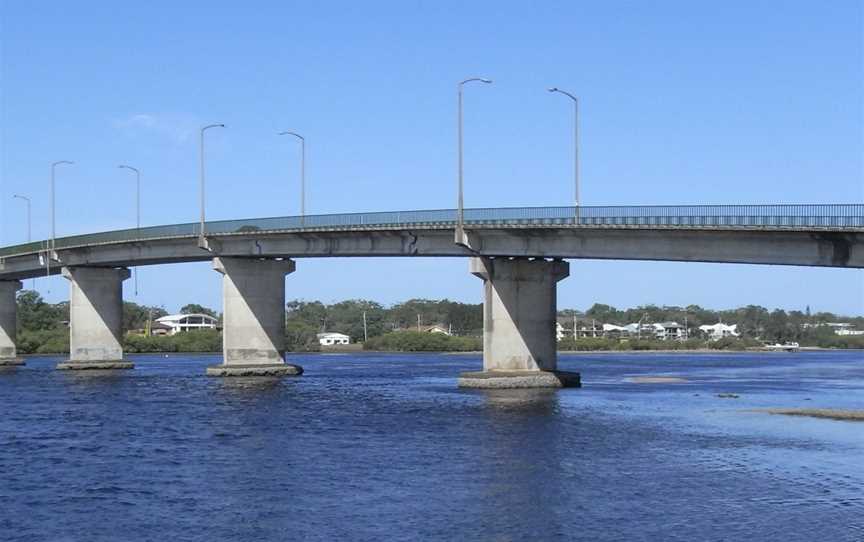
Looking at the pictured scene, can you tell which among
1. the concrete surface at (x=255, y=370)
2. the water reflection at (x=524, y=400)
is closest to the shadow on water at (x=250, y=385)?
the concrete surface at (x=255, y=370)

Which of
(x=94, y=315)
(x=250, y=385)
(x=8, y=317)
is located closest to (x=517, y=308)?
(x=250, y=385)

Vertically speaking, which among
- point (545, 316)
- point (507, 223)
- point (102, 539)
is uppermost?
point (507, 223)

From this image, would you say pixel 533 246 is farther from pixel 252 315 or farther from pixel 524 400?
pixel 252 315

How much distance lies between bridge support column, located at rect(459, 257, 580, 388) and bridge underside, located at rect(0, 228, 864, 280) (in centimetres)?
141

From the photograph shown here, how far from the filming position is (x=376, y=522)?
31016 millimetres

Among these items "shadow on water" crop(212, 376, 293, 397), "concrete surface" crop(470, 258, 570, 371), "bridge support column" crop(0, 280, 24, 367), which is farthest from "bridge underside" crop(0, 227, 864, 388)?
"bridge support column" crop(0, 280, 24, 367)

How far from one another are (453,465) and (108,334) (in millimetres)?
82569

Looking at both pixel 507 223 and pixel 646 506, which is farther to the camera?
pixel 507 223

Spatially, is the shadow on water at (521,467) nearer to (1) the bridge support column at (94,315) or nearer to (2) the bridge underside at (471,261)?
(2) the bridge underside at (471,261)

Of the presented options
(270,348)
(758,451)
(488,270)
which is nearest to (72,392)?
(270,348)

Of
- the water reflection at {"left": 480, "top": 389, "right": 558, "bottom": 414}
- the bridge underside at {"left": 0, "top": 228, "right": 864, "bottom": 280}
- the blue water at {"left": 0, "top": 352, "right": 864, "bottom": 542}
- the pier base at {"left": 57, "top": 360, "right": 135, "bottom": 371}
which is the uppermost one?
the bridge underside at {"left": 0, "top": 228, "right": 864, "bottom": 280}

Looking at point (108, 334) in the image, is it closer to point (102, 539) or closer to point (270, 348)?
point (270, 348)

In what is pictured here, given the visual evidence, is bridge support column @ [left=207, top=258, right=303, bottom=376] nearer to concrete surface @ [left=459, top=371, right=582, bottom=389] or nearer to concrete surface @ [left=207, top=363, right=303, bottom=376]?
concrete surface @ [left=207, top=363, right=303, bottom=376]

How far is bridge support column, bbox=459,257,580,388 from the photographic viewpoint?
75.6 metres
